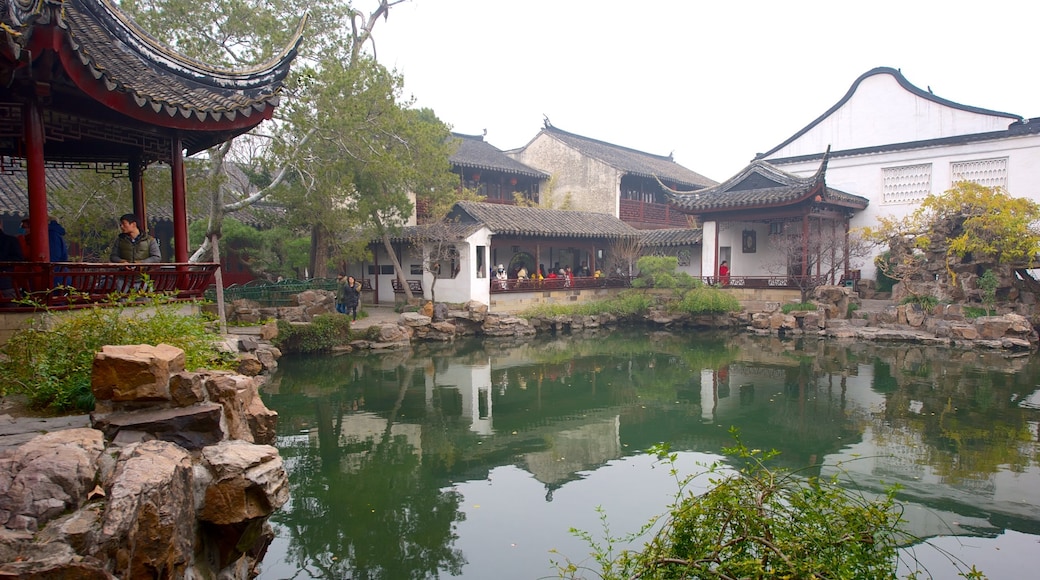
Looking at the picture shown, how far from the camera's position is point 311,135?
41.6 ft

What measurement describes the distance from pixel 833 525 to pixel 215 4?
13.6 metres

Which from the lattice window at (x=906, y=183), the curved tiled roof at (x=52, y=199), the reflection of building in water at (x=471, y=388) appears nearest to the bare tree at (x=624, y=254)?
the lattice window at (x=906, y=183)

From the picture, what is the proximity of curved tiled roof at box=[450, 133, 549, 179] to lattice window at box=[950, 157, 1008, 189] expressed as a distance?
14.4m

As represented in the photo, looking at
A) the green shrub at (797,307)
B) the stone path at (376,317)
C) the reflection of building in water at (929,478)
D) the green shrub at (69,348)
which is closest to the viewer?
the green shrub at (69,348)

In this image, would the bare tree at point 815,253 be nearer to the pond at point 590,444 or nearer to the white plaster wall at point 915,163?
the white plaster wall at point 915,163

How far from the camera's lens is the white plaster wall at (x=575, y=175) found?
2600 cm

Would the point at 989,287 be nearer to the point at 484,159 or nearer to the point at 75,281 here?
the point at 484,159

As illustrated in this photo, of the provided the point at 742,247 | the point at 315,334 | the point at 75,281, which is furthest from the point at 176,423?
the point at 742,247

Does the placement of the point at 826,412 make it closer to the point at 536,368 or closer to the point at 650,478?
the point at 650,478

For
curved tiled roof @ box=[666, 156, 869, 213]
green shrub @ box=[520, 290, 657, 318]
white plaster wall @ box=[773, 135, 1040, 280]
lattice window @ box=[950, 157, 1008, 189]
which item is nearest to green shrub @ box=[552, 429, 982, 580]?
green shrub @ box=[520, 290, 657, 318]

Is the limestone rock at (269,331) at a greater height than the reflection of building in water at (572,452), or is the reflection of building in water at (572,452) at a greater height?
the limestone rock at (269,331)

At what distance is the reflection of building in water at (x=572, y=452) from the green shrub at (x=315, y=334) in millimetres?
7082

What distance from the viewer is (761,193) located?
64.1ft

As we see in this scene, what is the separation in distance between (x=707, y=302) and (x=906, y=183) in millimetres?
8642
